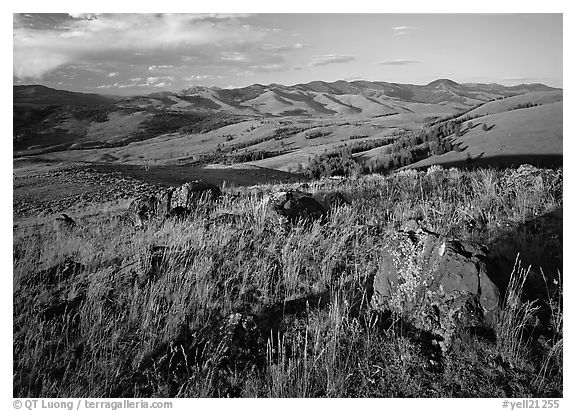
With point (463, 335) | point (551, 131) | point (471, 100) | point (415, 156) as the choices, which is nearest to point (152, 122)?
point (415, 156)

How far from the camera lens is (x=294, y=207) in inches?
181

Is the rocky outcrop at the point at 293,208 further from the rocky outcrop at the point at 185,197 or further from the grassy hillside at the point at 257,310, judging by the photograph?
the rocky outcrop at the point at 185,197

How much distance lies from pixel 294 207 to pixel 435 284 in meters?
2.34

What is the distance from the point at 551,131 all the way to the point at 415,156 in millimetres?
4311

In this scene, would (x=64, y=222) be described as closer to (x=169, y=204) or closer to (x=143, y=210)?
(x=143, y=210)

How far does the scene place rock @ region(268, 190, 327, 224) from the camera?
446cm

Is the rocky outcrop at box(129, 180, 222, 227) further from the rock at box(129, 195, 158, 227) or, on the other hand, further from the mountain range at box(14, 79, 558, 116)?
the mountain range at box(14, 79, 558, 116)

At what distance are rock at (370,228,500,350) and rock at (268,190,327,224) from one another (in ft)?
5.76

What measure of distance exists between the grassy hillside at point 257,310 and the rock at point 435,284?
0.33 feet

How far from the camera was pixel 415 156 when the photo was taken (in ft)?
34.9

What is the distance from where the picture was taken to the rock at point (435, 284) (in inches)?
94.7

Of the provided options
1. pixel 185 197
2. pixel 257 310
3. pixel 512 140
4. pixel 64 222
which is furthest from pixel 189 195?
pixel 512 140

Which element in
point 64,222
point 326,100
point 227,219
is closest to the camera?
point 227,219
